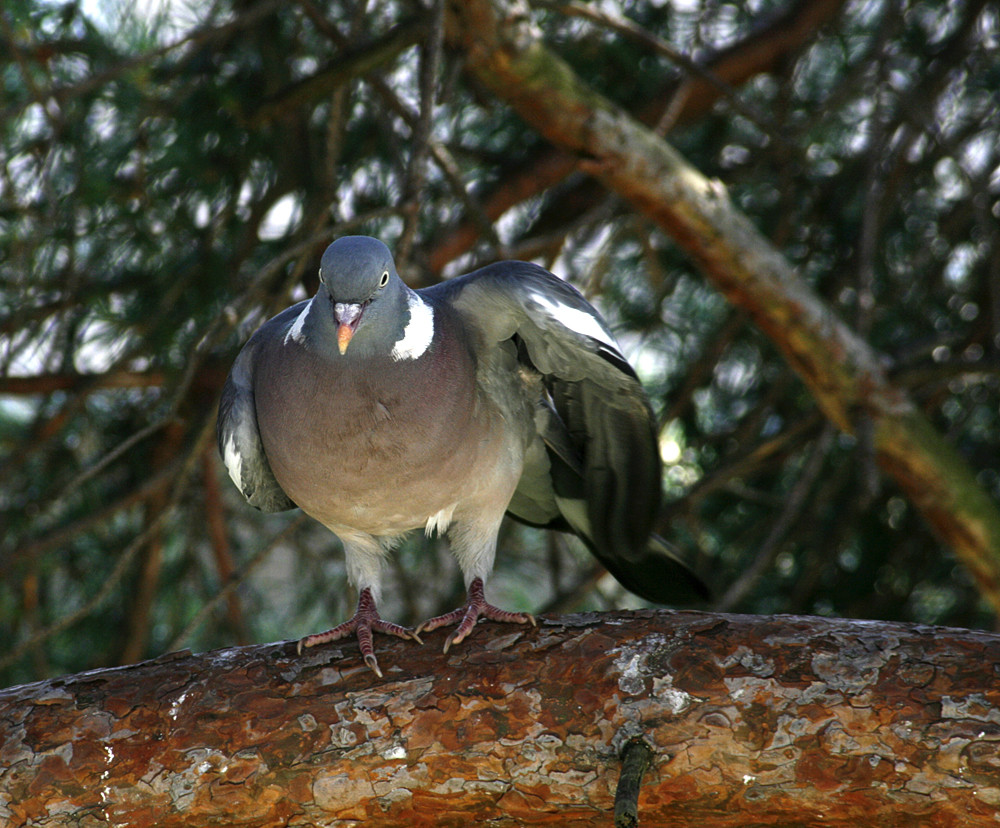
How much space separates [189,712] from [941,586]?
279 cm

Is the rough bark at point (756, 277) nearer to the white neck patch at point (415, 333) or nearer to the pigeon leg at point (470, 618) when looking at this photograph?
the white neck patch at point (415, 333)

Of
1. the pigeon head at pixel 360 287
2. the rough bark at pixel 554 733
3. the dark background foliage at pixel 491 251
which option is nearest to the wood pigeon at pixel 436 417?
the pigeon head at pixel 360 287

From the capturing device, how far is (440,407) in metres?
2.27

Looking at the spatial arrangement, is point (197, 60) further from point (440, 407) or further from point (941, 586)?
point (941, 586)

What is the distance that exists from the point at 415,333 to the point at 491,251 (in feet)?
3.89

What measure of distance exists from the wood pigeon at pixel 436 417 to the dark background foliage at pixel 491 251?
0.43m

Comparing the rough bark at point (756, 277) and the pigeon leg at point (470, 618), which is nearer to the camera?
the pigeon leg at point (470, 618)

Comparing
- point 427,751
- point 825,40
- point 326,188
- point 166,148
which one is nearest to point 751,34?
point 825,40

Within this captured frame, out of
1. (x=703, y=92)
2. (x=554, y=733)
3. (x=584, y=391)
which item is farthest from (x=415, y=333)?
(x=703, y=92)

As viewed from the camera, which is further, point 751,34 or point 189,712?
point 751,34

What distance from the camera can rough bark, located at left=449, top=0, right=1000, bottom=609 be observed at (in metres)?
2.78

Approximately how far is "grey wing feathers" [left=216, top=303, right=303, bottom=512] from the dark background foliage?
0.17 meters

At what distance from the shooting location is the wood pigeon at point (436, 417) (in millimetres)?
2221

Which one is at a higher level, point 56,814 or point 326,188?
point 326,188
